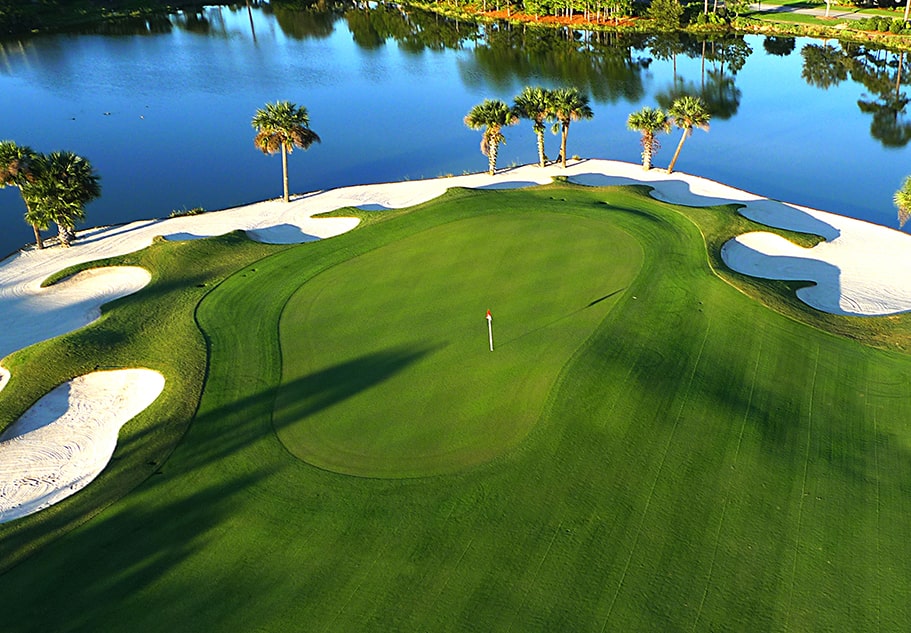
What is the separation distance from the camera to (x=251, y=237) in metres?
44.8

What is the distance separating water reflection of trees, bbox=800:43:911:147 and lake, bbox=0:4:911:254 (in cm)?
37

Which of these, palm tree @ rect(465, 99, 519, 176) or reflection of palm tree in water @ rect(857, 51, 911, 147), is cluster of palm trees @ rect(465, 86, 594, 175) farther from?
reflection of palm tree in water @ rect(857, 51, 911, 147)

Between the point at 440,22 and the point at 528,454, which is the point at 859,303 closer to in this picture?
the point at 528,454

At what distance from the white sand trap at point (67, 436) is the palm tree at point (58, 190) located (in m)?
17.8

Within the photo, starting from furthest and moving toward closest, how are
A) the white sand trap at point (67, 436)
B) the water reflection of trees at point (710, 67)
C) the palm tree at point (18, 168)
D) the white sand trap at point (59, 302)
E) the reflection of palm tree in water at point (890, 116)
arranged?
the water reflection of trees at point (710, 67)
the reflection of palm tree in water at point (890, 116)
the palm tree at point (18, 168)
the white sand trap at point (59, 302)
the white sand trap at point (67, 436)

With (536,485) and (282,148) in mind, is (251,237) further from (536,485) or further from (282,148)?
(536,485)

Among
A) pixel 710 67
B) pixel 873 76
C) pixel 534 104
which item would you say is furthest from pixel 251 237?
pixel 873 76

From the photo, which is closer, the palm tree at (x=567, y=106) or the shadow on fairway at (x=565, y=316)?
the shadow on fairway at (x=565, y=316)

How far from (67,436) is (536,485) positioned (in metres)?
17.7

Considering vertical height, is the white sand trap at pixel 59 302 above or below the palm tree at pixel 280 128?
below

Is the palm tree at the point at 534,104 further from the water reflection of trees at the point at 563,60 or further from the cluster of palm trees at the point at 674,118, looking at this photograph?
the water reflection of trees at the point at 563,60

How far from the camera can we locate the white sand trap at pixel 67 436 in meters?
23.5

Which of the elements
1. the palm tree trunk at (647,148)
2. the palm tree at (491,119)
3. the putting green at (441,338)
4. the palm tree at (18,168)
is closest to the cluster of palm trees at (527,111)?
the palm tree at (491,119)

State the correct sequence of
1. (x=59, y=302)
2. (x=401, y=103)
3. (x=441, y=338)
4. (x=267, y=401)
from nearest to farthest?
(x=267, y=401)
(x=441, y=338)
(x=59, y=302)
(x=401, y=103)
